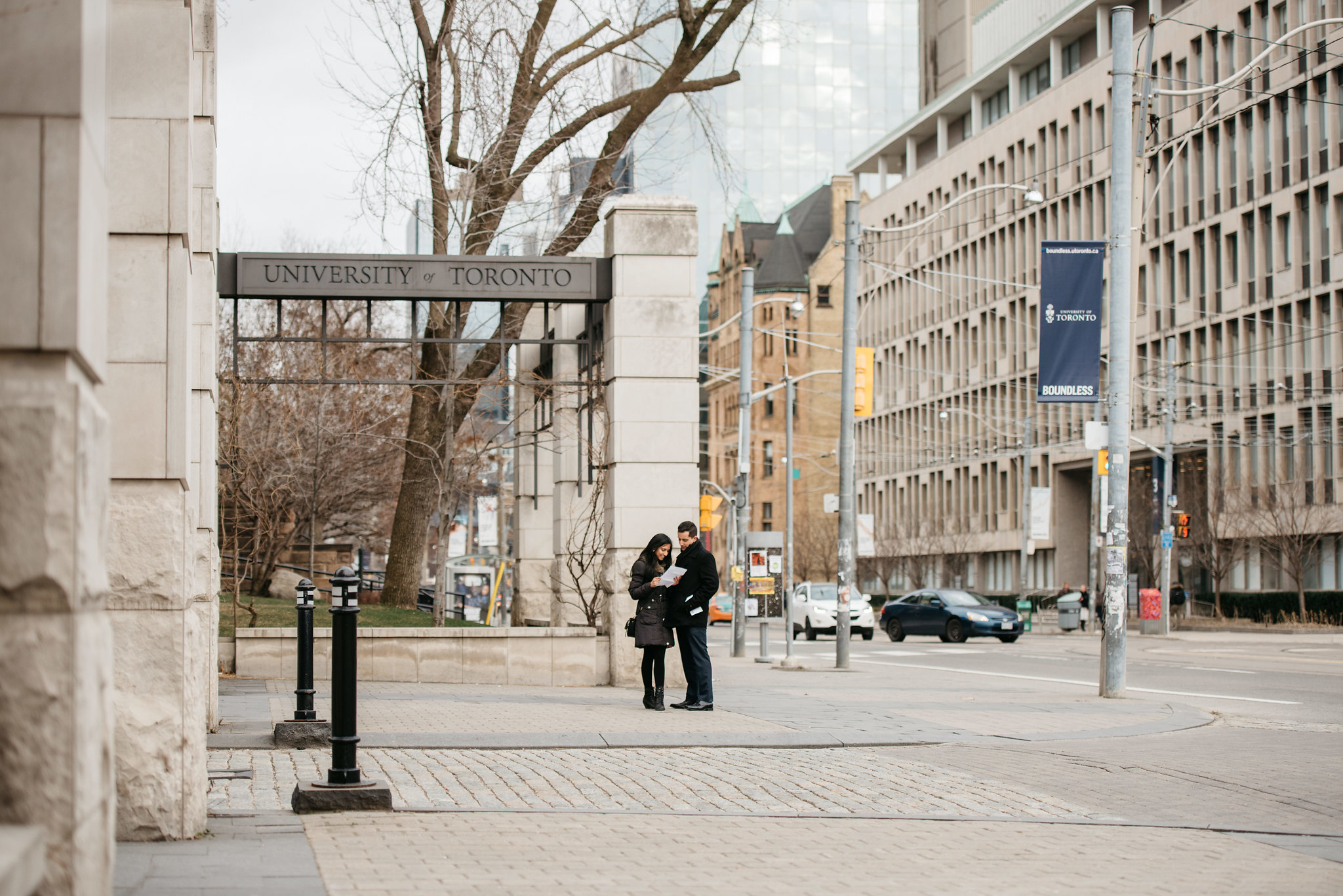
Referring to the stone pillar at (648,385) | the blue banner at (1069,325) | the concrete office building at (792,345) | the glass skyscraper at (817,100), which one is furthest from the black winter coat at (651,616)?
→ the glass skyscraper at (817,100)

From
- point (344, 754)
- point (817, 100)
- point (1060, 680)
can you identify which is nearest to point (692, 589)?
point (344, 754)

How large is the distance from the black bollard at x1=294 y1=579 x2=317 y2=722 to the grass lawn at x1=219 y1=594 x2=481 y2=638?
22.5 feet

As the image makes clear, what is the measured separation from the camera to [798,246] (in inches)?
4473

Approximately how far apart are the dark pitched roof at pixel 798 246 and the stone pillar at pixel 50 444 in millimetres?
105474

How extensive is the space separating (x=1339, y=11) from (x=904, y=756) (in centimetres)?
4967

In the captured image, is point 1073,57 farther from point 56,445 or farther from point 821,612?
point 56,445

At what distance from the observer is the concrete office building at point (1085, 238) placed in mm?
55000

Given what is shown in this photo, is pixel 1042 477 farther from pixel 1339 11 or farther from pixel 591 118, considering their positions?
pixel 591 118

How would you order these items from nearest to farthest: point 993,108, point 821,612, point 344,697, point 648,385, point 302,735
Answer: point 344,697 < point 302,735 < point 648,385 < point 821,612 < point 993,108

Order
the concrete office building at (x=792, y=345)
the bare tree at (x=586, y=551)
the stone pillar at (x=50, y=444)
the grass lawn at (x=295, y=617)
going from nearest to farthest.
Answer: the stone pillar at (x=50, y=444) < the bare tree at (x=586, y=551) < the grass lawn at (x=295, y=617) < the concrete office building at (x=792, y=345)

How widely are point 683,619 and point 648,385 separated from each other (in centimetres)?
358

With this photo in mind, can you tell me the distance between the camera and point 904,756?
38.4 feet

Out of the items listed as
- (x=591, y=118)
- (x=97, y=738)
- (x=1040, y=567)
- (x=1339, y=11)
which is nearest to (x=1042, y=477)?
(x=1040, y=567)

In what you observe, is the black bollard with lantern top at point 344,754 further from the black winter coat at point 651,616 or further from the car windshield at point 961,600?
the car windshield at point 961,600
